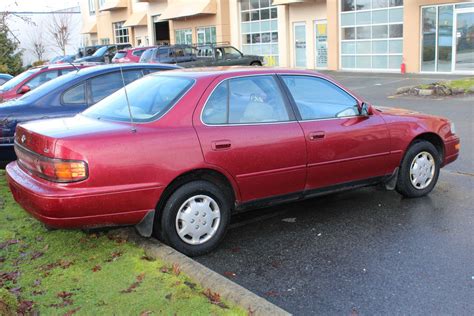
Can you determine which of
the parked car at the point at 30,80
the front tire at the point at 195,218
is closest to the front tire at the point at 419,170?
the front tire at the point at 195,218

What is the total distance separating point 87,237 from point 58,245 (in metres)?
0.27

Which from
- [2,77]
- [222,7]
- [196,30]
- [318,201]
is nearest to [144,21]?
[196,30]

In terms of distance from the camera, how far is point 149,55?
23406 millimetres

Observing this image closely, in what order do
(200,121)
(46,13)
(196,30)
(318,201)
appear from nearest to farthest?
(200,121) < (318,201) < (196,30) < (46,13)

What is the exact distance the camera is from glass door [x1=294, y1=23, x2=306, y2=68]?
2958 cm

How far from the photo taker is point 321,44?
28578 millimetres

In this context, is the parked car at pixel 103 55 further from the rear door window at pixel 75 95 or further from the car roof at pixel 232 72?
the car roof at pixel 232 72

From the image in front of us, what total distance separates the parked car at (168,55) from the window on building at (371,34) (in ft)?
26.0

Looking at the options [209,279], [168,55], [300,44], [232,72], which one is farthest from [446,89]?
[300,44]

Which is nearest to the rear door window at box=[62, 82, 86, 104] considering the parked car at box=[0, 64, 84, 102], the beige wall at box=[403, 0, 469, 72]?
the parked car at box=[0, 64, 84, 102]

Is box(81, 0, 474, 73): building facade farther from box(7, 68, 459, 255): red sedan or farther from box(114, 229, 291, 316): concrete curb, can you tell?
box(114, 229, 291, 316): concrete curb

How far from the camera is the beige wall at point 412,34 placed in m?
22.7

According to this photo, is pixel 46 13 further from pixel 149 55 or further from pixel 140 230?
pixel 140 230

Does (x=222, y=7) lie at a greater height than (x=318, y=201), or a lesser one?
greater
